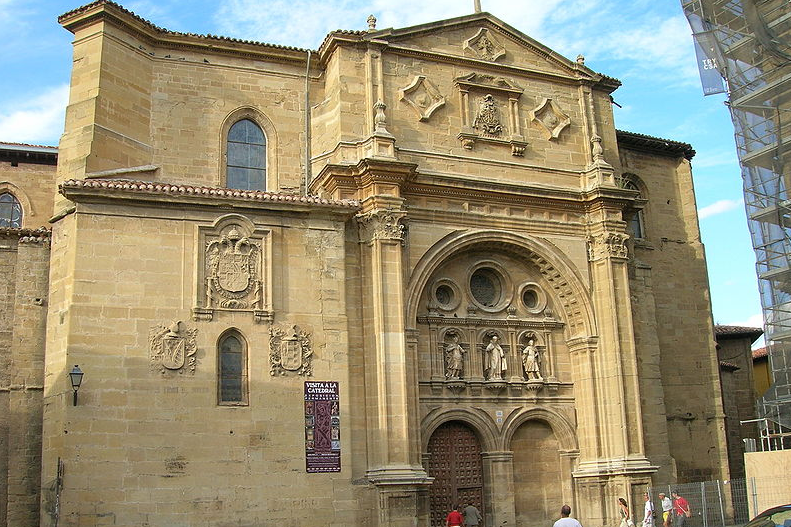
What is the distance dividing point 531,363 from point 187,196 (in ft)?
32.7

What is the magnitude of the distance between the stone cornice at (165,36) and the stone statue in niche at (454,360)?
8.71m

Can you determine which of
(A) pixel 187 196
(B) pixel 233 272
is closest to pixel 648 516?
(B) pixel 233 272

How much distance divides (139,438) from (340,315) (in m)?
5.17

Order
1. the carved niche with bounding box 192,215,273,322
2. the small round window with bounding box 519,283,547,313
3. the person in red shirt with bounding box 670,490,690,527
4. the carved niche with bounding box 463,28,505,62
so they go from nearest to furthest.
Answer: the carved niche with bounding box 192,215,273,322
the person in red shirt with bounding box 670,490,690,527
the small round window with bounding box 519,283,547,313
the carved niche with bounding box 463,28,505,62

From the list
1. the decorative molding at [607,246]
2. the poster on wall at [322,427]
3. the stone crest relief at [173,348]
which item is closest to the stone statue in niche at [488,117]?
the decorative molding at [607,246]

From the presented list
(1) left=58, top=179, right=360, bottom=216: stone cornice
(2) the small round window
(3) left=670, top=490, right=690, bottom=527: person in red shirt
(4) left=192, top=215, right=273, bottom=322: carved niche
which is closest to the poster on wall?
(4) left=192, top=215, right=273, bottom=322: carved niche

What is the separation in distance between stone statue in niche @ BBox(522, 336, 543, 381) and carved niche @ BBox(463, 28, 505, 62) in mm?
8141

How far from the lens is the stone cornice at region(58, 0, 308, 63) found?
2164 centimetres

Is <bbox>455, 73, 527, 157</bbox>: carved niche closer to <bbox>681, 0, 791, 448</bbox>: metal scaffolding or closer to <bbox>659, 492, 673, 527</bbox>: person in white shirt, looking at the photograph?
<bbox>681, 0, 791, 448</bbox>: metal scaffolding

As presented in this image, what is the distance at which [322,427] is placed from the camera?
1916 centimetres

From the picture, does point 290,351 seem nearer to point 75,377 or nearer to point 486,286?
point 75,377

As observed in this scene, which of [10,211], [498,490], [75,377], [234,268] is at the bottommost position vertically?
[498,490]

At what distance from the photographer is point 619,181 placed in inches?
1011

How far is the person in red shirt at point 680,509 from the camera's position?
835 inches
